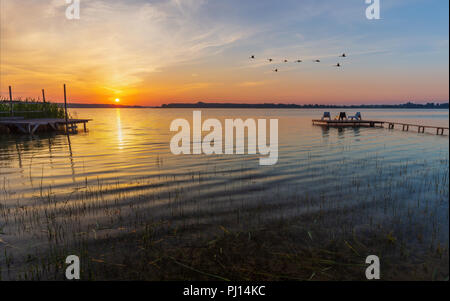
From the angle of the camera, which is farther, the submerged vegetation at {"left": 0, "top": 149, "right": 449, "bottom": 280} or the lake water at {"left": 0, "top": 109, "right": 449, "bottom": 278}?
the lake water at {"left": 0, "top": 109, "right": 449, "bottom": 278}

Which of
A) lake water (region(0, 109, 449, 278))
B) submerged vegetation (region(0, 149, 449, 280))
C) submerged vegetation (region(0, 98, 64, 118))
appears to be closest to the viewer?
submerged vegetation (region(0, 149, 449, 280))

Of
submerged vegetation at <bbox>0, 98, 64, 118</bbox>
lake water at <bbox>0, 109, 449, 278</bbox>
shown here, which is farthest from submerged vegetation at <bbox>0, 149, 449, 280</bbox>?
submerged vegetation at <bbox>0, 98, 64, 118</bbox>

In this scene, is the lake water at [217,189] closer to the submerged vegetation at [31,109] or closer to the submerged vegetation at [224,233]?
the submerged vegetation at [224,233]

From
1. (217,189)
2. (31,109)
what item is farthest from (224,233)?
(31,109)

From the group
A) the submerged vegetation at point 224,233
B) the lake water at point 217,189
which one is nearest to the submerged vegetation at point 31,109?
the lake water at point 217,189

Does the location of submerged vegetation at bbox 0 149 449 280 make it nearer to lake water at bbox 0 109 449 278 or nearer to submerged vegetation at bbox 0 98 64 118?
lake water at bbox 0 109 449 278

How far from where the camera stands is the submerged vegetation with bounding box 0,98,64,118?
35.1 metres

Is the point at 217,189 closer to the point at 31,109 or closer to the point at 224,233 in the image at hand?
the point at 224,233

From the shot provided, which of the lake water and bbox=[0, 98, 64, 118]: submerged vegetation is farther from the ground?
bbox=[0, 98, 64, 118]: submerged vegetation

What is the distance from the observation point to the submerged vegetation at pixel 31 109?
3509cm

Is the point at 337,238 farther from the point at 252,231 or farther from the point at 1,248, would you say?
the point at 1,248
